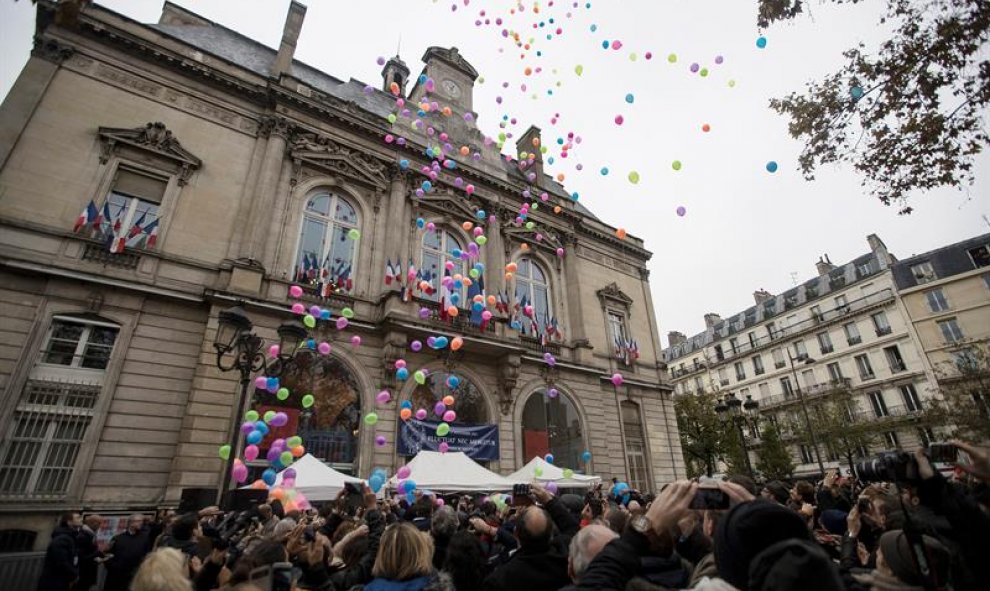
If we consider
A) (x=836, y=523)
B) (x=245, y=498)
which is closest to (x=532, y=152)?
(x=245, y=498)

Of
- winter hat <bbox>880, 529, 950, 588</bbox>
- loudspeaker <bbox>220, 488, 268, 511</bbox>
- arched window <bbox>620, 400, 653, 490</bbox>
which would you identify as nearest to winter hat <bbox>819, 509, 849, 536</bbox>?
winter hat <bbox>880, 529, 950, 588</bbox>

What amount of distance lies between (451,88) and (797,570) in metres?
21.9

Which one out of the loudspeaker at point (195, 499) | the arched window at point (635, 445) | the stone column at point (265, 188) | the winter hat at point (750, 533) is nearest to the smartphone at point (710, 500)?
the winter hat at point (750, 533)

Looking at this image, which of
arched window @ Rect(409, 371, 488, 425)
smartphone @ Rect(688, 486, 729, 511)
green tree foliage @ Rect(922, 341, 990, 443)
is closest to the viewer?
smartphone @ Rect(688, 486, 729, 511)

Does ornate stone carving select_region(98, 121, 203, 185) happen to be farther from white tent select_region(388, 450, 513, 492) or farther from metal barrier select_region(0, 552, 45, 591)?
white tent select_region(388, 450, 513, 492)

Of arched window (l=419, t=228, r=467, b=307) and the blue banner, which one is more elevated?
arched window (l=419, t=228, r=467, b=307)

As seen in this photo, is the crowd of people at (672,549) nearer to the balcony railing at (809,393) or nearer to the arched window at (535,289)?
the arched window at (535,289)

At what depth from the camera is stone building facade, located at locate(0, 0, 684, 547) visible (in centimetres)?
927

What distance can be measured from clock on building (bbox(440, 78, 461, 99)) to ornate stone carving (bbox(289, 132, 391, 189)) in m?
6.81

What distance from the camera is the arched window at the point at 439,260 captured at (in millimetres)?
→ 15219

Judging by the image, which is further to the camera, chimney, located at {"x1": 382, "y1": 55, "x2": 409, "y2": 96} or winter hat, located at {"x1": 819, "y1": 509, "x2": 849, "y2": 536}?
chimney, located at {"x1": 382, "y1": 55, "x2": 409, "y2": 96}

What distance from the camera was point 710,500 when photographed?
2.01m

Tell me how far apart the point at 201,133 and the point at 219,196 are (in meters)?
2.00

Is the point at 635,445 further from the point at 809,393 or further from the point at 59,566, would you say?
the point at 809,393
